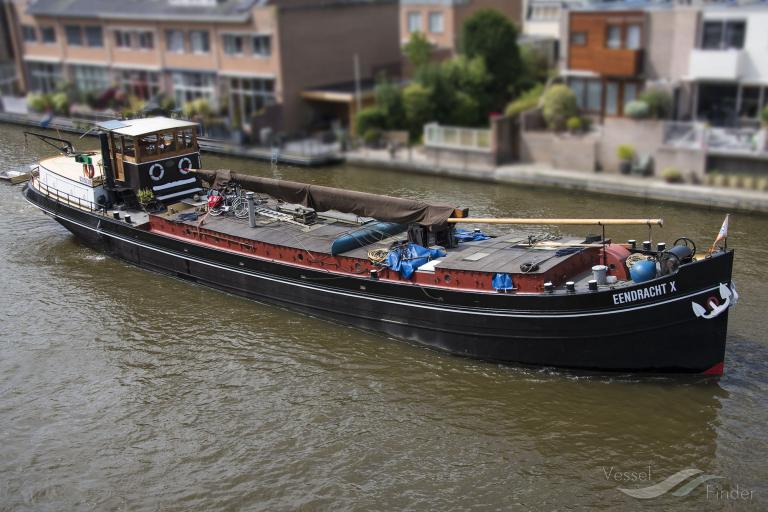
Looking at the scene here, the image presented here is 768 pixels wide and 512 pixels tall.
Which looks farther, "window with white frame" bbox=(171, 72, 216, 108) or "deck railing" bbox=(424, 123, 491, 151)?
"window with white frame" bbox=(171, 72, 216, 108)

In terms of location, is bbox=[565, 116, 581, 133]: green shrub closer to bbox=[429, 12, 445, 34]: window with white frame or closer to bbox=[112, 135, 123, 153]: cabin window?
bbox=[429, 12, 445, 34]: window with white frame

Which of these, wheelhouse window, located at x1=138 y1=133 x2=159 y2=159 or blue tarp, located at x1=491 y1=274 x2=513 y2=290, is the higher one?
wheelhouse window, located at x1=138 y1=133 x2=159 y2=159

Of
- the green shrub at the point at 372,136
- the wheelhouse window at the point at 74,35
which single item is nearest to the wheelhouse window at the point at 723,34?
the green shrub at the point at 372,136

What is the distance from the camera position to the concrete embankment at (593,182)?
29.4 meters

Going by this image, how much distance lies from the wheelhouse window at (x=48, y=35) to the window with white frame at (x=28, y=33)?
86cm

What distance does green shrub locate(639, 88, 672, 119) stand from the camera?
33.8 metres

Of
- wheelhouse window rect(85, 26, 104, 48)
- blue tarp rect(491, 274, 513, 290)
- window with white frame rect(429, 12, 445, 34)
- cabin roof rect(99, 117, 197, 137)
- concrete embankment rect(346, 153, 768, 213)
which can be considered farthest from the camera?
wheelhouse window rect(85, 26, 104, 48)

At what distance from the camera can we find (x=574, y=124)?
35.4 meters

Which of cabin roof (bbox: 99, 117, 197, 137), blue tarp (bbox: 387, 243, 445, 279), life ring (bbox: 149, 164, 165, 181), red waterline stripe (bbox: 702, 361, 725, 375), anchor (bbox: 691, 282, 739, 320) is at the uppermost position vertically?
cabin roof (bbox: 99, 117, 197, 137)

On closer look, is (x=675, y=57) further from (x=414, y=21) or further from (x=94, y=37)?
(x=94, y=37)

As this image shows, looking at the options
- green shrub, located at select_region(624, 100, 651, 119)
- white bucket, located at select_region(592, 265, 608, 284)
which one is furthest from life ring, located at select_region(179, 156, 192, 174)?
green shrub, located at select_region(624, 100, 651, 119)

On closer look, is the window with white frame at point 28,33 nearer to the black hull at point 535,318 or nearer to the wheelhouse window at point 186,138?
the wheelhouse window at point 186,138

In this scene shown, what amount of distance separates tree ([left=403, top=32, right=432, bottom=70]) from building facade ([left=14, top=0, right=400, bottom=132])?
2746 mm

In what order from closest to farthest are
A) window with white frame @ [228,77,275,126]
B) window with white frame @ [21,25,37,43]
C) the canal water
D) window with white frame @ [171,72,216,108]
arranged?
the canal water, window with white frame @ [228,77,275,126], window with white frame @ [171,72,216,108], window with white frame @ [21,25,37,43]
